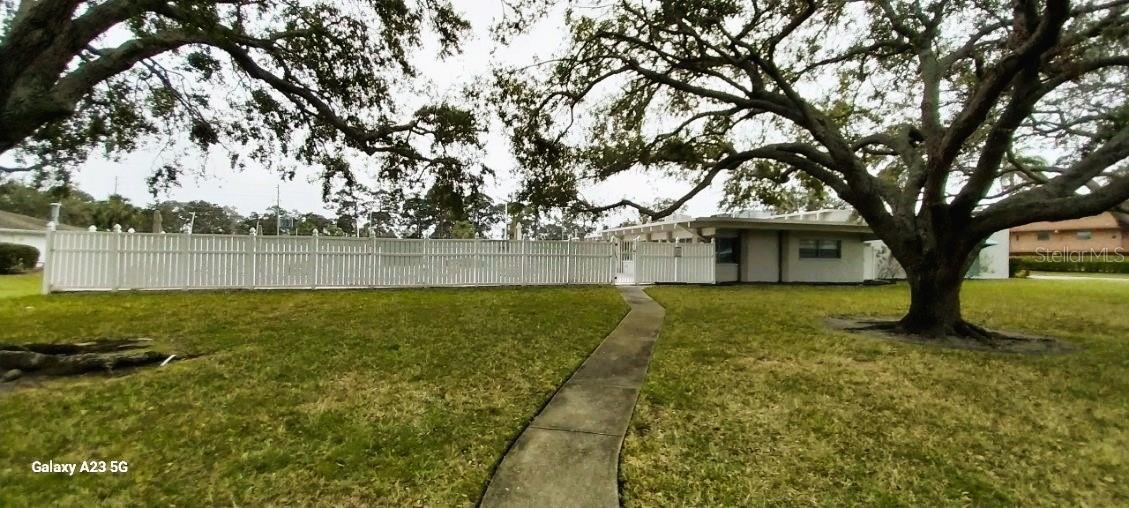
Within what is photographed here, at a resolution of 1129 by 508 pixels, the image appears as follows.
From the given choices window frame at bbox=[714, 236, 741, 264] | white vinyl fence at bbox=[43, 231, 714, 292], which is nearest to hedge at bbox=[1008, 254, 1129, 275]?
window frame at bbox=[714, 236, 741, 264]

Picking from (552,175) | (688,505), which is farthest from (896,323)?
(688,505)

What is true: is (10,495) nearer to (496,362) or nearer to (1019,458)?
(496,362)

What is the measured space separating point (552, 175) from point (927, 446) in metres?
7.62

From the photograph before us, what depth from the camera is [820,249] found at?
786 inches

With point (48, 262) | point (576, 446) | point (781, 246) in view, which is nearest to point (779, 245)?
point (781, 246)

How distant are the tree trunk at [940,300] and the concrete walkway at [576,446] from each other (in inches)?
213

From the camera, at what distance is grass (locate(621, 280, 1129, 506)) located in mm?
2701

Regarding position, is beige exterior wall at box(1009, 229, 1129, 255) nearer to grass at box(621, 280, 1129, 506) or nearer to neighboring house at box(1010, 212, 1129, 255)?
neighboring house at box(1010, 212, 1129, 255)

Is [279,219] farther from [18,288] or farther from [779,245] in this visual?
[779,245]

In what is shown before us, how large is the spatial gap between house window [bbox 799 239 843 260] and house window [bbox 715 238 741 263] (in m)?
2.90

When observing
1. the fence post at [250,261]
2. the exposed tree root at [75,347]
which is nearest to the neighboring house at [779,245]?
the fence post at [250,261]

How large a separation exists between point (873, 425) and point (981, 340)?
210 inches

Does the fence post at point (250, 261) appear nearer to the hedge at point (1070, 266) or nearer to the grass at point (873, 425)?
the grass at point (873, 425)

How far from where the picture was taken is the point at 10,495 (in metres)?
2.37
